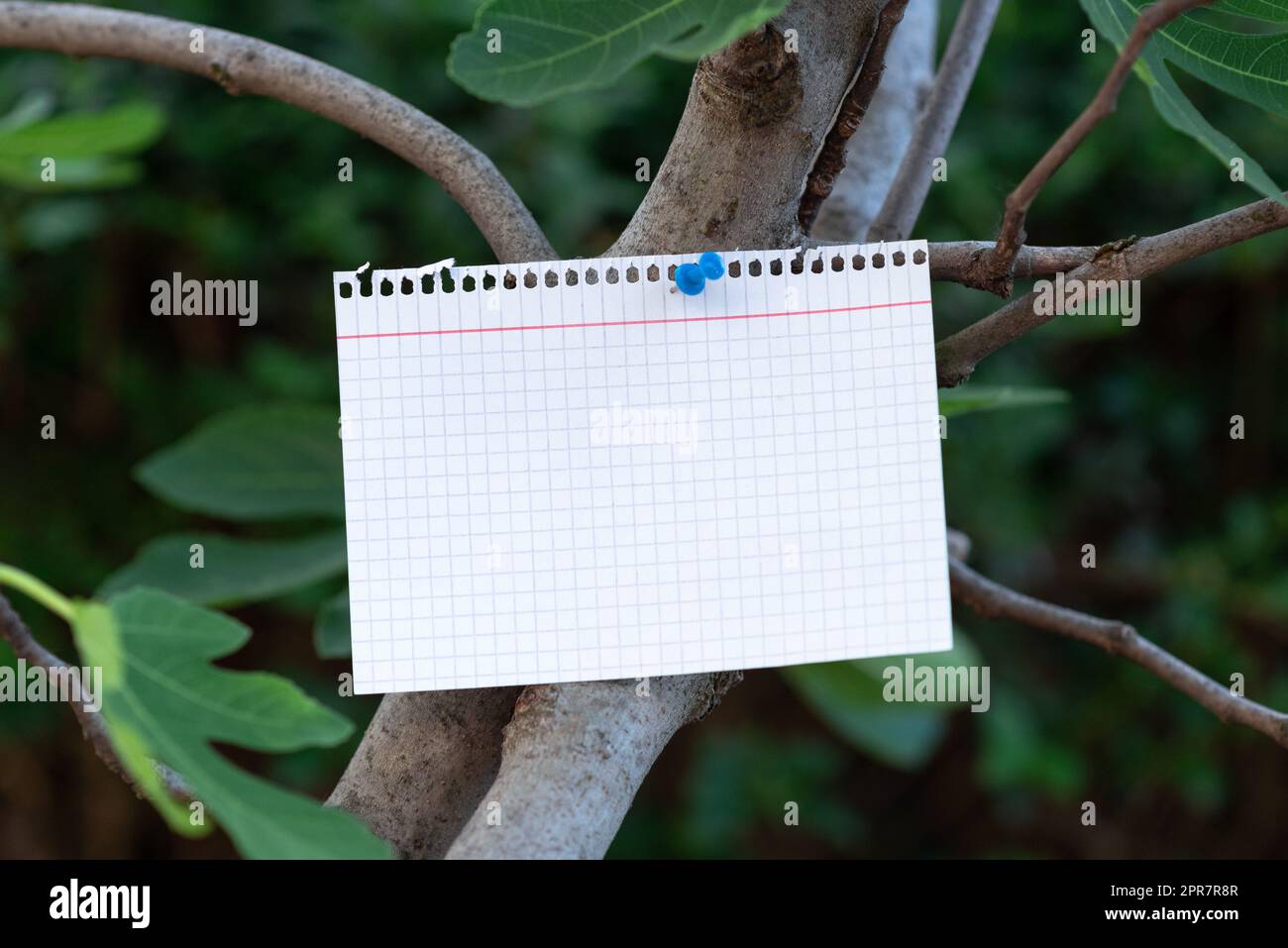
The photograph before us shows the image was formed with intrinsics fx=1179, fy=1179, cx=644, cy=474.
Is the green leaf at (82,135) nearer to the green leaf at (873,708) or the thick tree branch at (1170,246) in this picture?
the thick tree branch at (1170,246)

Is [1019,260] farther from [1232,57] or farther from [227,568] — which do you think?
[227,568]

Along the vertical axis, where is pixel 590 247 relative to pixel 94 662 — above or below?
above

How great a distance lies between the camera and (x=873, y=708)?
2.54 feet

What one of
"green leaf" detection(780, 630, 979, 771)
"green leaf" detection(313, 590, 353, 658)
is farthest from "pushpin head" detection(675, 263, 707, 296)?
"green leaf" detection(780, 630, 979, 771)

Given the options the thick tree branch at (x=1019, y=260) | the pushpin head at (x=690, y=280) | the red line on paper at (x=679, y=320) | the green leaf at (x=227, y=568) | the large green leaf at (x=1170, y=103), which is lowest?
the green leaf at (x=227, y=568)

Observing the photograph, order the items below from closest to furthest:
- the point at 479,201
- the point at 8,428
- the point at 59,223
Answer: the point at 479,201 → the point at 59,223 → the point at 8,428

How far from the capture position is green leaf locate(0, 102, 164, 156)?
33 cm

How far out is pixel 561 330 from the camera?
1.09 feet

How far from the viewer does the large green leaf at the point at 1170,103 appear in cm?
28

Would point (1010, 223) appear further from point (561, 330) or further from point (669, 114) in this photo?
point (669, 114)

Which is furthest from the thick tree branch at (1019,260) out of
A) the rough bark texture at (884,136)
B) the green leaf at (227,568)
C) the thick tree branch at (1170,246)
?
the green leaf at (227,568)

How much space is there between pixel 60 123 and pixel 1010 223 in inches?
10.4

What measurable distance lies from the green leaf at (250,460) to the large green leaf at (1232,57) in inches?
16.9
